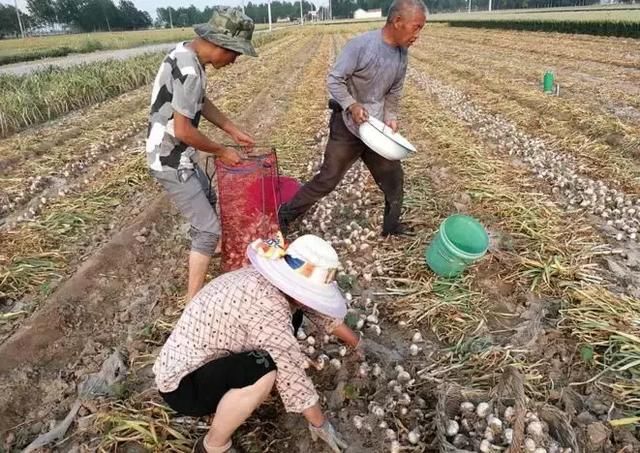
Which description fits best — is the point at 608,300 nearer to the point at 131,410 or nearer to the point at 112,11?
the point at 131,410

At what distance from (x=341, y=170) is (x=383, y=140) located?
1.84ft

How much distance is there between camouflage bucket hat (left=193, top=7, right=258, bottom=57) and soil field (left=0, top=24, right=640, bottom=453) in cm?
175

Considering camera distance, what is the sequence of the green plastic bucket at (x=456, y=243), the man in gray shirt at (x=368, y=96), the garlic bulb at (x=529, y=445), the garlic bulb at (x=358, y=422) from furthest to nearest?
1. the green plastic bucket at (x=456, y=243)
2. the man in gray shirt at (x=368, y=96)
3. the garlic bulb at (x=358, y=422)
4. the garlic bulb at (x=529, y=445)

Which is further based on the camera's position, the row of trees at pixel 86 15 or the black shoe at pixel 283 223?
the row of trees at pixel 86 15

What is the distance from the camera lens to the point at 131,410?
246 cm

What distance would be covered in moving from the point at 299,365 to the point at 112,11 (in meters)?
92.3

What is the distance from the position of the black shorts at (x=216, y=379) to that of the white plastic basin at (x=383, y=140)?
1.84m

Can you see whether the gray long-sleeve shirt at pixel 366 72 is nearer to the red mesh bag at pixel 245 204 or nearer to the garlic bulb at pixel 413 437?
the red mesh bag at pixel 245 204

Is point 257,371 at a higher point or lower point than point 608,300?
higher

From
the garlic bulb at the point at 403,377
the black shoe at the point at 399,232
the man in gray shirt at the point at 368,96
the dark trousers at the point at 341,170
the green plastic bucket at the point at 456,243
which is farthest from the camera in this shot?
the black shoe at the point at 399,232

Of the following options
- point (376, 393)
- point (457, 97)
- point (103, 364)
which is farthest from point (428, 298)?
point (457, 97)

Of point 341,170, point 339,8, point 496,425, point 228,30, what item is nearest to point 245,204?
point 341,170

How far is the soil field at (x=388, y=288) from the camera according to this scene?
2.42m

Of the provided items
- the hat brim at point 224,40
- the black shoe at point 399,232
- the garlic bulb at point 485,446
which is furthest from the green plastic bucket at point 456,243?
the hat brim at point 224,40
